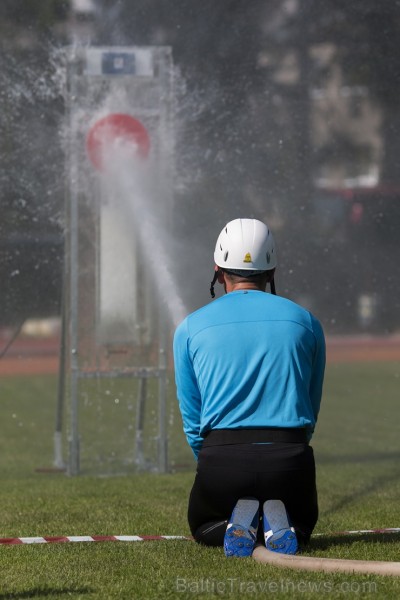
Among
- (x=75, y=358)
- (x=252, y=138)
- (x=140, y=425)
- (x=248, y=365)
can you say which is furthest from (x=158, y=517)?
(x=252, y=138)

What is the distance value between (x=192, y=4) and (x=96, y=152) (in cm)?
169

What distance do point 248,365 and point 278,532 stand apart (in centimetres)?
66

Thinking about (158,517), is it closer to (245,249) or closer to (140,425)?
(245,249)

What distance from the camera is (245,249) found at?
5066mm

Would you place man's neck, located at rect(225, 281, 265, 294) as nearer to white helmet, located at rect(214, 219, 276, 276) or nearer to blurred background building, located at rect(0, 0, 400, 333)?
white helmet, located at rect(214, 219, 276, 276)

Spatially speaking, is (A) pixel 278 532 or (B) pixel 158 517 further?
(B) pixel 158 517

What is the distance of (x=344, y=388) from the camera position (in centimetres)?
1405

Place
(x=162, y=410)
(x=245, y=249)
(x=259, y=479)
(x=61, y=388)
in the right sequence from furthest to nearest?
(x=61, y=388) → (x=162, y=410) → (x=245, y=249) → (x=259, y=479)

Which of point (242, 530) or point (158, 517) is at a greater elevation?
point (242, 530)

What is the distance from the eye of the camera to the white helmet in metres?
5.07

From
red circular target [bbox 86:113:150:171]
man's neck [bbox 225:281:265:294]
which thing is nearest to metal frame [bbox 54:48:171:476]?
red circular target [bbox 86:113:150:171]

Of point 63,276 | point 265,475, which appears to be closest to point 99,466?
point 63,276

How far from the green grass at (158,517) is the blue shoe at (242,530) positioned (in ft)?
0.23

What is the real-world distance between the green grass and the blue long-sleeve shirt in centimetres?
57
